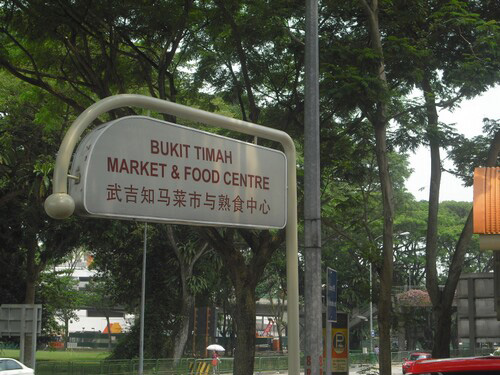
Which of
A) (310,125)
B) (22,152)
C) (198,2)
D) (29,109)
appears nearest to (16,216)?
(22,152)

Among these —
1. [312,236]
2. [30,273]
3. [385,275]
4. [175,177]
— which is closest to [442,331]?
[385,275]

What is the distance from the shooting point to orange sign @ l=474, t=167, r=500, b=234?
1080 cm

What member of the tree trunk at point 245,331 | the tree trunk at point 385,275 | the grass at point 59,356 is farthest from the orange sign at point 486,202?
the grass at point 59,356

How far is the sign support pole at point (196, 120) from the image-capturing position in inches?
196

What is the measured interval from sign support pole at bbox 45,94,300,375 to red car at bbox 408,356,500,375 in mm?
1194

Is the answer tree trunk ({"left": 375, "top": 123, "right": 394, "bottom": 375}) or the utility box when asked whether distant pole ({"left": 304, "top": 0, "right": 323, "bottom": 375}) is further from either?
tree trunk ({"left": 375, "top": 123, "right": 394, "bottom": 375})

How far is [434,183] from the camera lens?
1816 centimetres

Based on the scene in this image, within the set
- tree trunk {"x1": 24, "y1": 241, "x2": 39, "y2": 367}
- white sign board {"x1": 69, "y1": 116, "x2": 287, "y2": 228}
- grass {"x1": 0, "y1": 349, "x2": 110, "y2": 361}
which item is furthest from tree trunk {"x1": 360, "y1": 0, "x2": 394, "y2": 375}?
A: grass {"x1": 0, "y1": 349, "x2": 110, "y2": 361}

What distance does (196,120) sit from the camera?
19.9 feet

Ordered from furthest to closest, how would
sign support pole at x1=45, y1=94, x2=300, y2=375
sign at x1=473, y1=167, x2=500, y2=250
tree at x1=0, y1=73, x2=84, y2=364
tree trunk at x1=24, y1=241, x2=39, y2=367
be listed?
tree trunk at x1=24, y1=241, x2=39, y2=367
tree at x1=0, y1=73, x2=84, y2=364
sign at x1=473, y1=167, x2=500, y2=250
sign support pole at x1=45, y1=94, x2=300, y2=375

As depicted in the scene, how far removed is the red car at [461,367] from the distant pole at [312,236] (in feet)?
8.24

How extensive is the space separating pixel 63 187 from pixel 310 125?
14.3 feet

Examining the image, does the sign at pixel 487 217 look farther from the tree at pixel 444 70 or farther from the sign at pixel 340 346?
the tree at pixel 444 70

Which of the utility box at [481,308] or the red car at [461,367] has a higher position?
the utility box at [481,308]
